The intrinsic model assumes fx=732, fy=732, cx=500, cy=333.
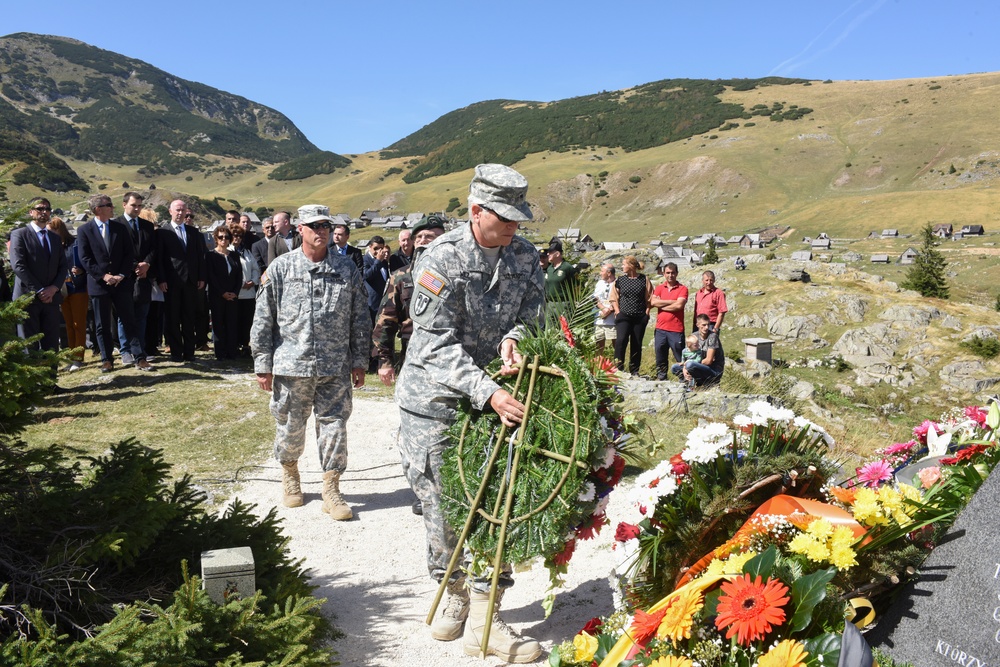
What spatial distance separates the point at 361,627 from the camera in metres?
4.30

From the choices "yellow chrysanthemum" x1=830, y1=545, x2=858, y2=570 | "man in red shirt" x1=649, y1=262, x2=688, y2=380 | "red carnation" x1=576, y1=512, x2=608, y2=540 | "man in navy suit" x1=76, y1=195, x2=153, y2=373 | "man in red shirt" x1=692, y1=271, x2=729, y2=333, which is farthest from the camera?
"man in red shirt" x1=649, y1=262, x2=688, y2=380

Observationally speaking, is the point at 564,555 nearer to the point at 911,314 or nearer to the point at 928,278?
the point at 911,314

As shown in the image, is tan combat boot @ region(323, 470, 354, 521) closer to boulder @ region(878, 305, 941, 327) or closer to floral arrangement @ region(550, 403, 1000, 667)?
floral arrangement @ region(550, 403, 1000, 667)

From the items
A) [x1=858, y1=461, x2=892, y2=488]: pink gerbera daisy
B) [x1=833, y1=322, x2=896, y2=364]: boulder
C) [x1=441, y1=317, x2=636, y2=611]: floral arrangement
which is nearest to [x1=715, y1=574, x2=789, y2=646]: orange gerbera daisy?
[x1=441, y1=317, x2=636, y2=611]: floral arrangement

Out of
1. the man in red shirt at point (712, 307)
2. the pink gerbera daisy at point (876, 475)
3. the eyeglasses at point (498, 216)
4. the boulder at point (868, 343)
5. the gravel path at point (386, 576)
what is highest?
the eyeglasses at point (498, 216)

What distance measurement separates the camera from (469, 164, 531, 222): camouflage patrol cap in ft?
11.8

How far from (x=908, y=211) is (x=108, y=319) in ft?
218

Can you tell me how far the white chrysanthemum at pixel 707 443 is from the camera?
3373 millimetres

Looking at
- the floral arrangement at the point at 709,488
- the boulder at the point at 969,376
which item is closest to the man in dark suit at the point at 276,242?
the floral arrangement at the point at 709,488

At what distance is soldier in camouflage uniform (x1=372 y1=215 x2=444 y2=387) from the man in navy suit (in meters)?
3.79

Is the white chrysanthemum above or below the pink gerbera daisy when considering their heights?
above

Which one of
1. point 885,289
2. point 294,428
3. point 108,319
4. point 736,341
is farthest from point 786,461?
point 885,289

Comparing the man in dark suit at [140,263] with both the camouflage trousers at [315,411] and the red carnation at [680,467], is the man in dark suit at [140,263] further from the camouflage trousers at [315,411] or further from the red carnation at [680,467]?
the red carnation at [680,467]

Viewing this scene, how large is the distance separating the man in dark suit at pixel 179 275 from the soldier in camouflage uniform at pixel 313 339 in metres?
5.78
